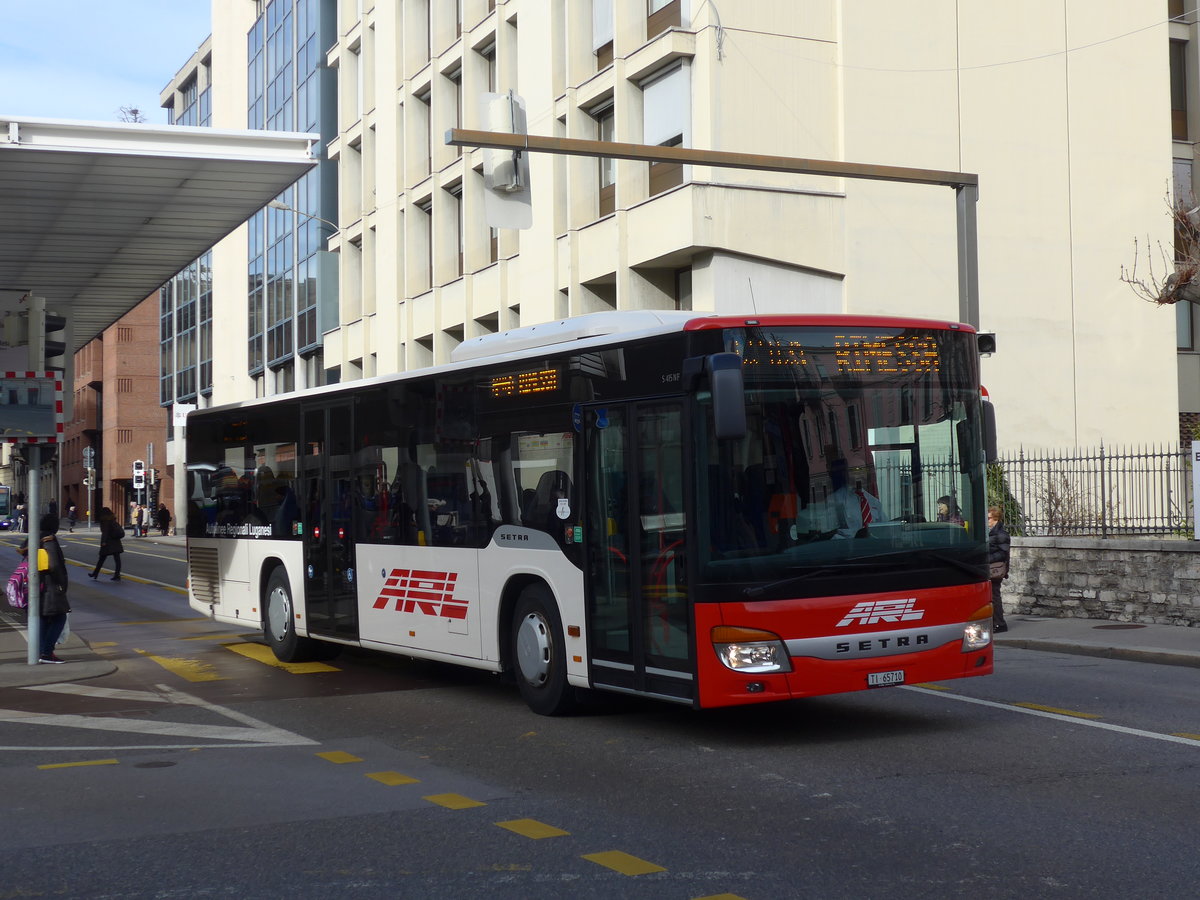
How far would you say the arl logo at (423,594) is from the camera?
1179 cm

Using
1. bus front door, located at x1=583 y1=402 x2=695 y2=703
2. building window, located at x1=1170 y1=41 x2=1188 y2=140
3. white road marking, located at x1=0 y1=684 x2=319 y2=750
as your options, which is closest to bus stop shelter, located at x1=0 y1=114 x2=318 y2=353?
white road marking, located at x1=0 y1=684 x2=319 y2=750

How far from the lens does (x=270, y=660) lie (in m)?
15.3

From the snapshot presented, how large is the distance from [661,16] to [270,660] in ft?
55.0

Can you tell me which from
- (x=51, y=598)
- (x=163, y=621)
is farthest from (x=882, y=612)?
(x=163, y=621)

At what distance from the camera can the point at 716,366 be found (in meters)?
8.67

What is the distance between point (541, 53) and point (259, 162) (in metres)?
14.9

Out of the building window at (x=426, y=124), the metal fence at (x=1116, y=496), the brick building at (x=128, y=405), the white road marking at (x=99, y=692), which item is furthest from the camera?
the brick building at (x=128, y=405)

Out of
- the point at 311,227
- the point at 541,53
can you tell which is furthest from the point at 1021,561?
the point at 311,227

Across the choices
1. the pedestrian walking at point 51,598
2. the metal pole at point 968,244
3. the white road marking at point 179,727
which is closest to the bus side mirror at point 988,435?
the white road marking at point 179,727

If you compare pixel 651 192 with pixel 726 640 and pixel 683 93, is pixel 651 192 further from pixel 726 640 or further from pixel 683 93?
pixel 726 640

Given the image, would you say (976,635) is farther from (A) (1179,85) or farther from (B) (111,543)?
(A) (1179,85)

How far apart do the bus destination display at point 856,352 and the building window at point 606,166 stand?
64.2ft

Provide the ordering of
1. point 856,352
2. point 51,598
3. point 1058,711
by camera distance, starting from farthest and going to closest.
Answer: point 51,598, point 1058,711, point 856,352

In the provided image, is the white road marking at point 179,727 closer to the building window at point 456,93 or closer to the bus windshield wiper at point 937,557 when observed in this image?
the bus windshield wiper at point 937,557
